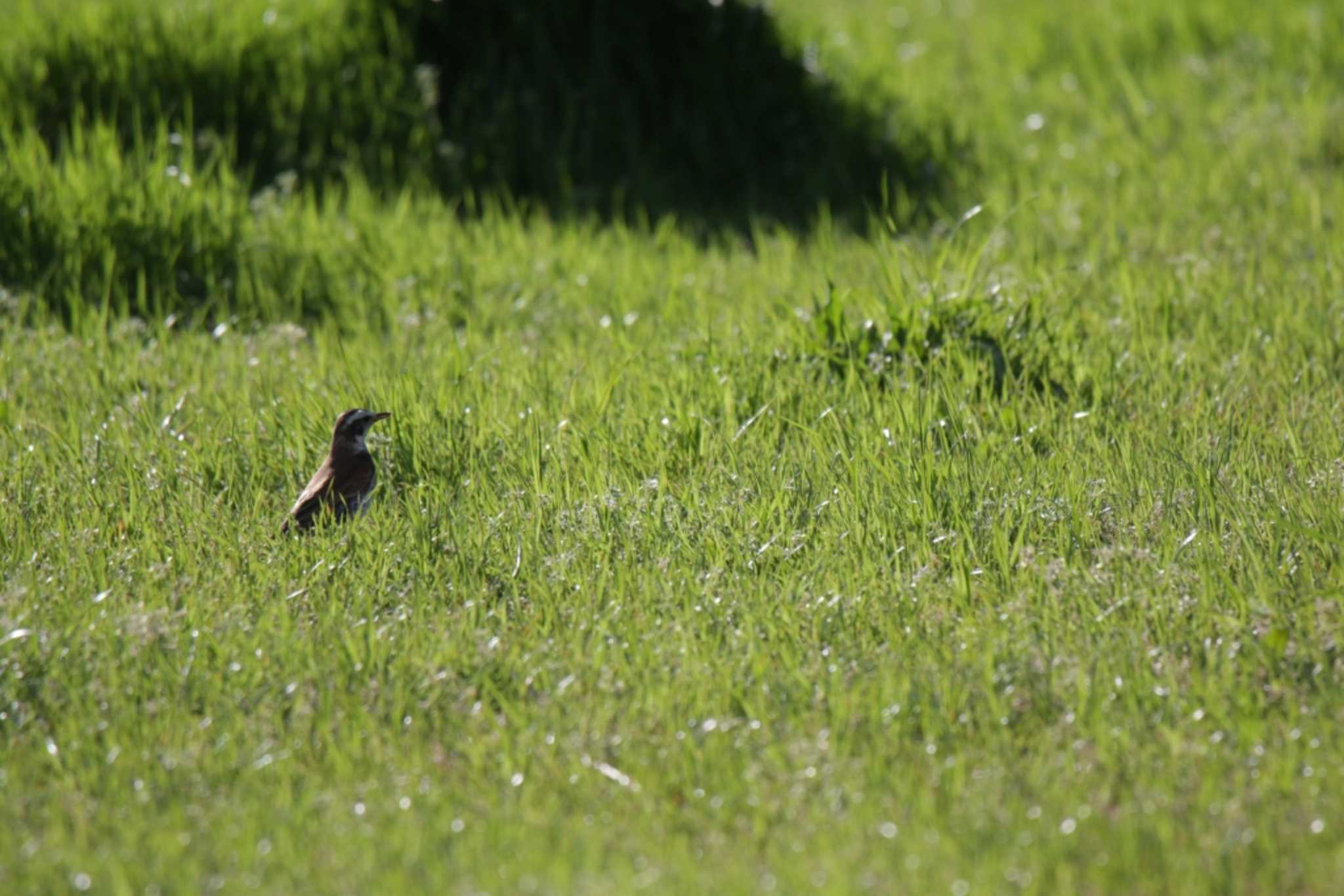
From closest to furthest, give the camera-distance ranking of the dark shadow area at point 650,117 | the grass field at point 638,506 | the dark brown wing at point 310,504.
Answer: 1. the grass field at point 638,506
2. the dark brown wing at point 310,504
3. the dark shadow area at point 650,117

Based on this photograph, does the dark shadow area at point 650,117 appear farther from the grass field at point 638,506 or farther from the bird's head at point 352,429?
the bird's head at point 352,429

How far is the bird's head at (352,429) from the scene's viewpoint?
4.79 m

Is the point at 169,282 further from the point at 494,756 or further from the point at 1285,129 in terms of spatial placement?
the point at 1285,129

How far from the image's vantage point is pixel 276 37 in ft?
26.8

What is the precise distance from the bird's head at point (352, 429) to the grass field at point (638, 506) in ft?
0.66

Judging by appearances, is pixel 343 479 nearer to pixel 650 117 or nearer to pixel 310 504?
pixel 310 504

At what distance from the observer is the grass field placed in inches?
129

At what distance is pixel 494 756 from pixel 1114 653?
64.5 inches

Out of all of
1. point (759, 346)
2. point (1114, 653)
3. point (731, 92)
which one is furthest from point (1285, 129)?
point (1114, 653)

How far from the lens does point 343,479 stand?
4.63 metres

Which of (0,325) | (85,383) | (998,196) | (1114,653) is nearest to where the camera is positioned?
(1114,653)

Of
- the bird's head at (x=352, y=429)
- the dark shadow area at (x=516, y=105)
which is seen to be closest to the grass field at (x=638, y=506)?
the dark shadow area at (x=516, y=105)

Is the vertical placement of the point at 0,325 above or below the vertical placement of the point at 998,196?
below

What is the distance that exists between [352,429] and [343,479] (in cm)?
26
